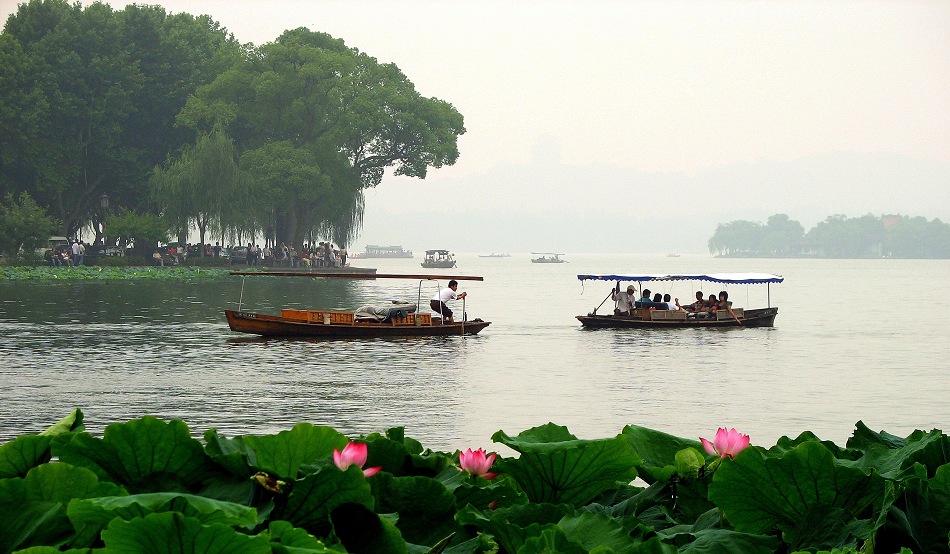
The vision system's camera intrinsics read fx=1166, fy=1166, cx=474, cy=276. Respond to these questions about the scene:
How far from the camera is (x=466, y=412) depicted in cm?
1667

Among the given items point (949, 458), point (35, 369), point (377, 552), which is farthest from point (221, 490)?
point (35, 369)

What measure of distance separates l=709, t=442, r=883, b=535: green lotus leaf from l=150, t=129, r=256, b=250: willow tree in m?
61.3

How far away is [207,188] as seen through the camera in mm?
62000

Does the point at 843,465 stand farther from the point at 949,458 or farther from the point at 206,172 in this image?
the point at 206,172

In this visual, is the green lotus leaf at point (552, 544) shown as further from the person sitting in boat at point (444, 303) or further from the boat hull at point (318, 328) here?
the person sitting in boat at point (444, 303)

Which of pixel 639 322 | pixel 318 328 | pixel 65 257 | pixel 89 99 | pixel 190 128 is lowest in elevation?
pixel 639 322

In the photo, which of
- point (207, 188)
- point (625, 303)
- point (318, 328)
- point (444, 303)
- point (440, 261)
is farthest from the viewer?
point (440, 261)

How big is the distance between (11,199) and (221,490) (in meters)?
67.2

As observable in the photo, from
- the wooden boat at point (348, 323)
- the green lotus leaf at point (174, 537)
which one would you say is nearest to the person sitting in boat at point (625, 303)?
the wooden boat at point (348, 323)

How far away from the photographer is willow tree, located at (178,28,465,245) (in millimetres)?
66938

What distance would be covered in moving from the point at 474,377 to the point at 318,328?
8.87 metres

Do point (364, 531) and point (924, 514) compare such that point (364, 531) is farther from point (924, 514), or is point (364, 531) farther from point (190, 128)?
point (190, 128)

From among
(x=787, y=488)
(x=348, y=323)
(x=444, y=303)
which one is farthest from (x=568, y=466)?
(x=444, y=303)

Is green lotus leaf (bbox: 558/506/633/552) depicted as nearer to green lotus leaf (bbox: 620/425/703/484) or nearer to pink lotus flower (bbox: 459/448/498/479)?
pink lotus flower (bbox: 459/448/498/479)
